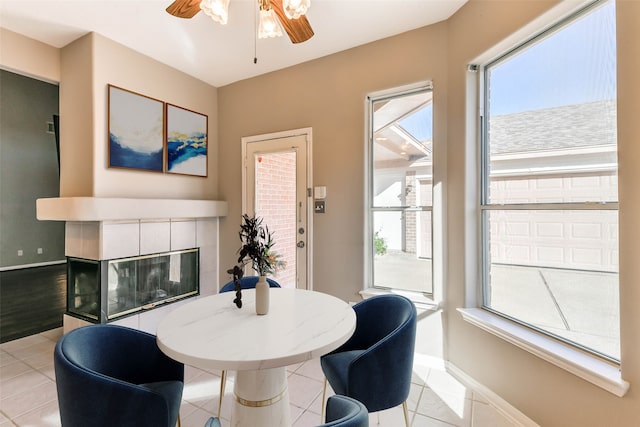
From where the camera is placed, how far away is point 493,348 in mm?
2059

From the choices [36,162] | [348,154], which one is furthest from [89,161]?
[36,162]

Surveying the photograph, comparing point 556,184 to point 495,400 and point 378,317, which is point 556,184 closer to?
point 378,317

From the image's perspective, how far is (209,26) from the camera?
259cm

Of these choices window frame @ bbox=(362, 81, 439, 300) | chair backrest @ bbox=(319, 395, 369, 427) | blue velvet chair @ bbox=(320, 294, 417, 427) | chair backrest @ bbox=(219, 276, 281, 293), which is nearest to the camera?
chair backrest @ bbox=(319, 395, 369, 427)

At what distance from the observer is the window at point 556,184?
1.55 m

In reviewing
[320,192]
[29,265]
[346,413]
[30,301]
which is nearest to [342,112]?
[320,192]

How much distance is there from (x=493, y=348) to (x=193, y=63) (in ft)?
12.6

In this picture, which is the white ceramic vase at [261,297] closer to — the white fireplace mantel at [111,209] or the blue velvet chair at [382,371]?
the blue velvet chair at [382,371]

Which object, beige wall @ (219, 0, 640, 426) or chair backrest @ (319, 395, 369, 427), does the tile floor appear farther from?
chair backrest @ (319, 395, 369, 427)

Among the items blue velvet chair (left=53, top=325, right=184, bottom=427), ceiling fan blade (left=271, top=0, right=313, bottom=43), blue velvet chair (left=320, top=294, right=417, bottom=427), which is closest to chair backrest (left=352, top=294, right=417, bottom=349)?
blue velvet chair (left=320, top=294, right=417, bottom=427)

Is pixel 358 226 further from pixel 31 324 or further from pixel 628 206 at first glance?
pixel 31 324

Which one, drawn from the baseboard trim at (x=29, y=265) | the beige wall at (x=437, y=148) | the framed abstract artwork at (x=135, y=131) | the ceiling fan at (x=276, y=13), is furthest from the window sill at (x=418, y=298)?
the baseboard trim at (x=29, y=265)

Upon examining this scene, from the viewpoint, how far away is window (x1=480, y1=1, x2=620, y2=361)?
1.55 metres

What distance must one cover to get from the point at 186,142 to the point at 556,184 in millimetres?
3505
